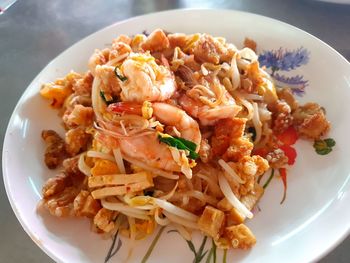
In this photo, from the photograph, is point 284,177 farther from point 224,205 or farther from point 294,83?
point 294,83

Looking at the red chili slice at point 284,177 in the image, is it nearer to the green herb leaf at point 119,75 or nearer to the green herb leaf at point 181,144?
the green herb leaf at point 181,144

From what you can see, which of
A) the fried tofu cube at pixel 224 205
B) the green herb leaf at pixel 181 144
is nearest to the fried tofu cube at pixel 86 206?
the green herb leaf at pixel 181 144

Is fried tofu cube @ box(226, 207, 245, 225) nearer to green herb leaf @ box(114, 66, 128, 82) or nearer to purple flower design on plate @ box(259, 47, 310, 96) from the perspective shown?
green herb leaf @ box(114, 66, 128, 82)

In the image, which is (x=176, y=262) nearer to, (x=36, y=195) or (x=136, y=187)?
(x=136, y=187)

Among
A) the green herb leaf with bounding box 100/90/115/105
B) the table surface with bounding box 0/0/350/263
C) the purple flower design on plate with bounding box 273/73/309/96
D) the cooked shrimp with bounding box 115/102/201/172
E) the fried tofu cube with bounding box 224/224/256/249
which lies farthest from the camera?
the table surface with bounding box 0/0/350/263

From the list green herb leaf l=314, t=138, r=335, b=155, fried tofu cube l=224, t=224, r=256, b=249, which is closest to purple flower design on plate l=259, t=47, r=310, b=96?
green herb leaf l=314, t=138, r=335, b=155

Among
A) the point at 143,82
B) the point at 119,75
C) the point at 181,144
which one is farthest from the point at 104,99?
the point at 181,144
